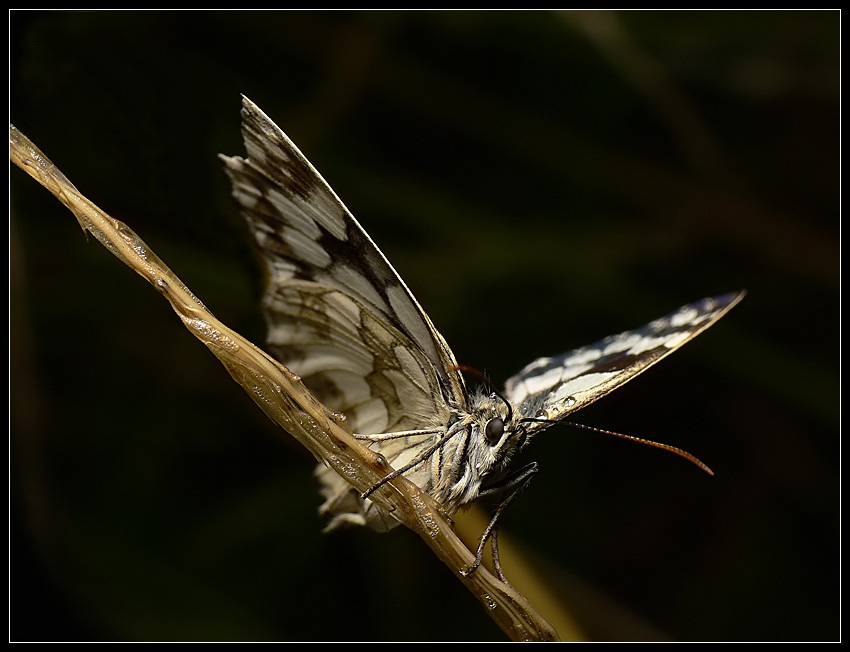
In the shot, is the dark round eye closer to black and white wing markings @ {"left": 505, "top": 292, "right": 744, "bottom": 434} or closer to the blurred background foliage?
black and white wing markings @ {"left": 505, "top": 292, "right": 744, "bottom": 434}

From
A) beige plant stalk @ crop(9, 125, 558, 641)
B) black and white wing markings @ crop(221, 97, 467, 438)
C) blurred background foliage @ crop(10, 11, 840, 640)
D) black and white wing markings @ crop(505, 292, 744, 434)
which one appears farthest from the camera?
blurred background foliage @ crop(10, 11, 840, 640)

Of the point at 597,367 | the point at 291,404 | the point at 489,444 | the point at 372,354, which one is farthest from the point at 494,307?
the point at 291,404

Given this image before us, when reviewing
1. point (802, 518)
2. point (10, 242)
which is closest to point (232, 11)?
point (10, 242)

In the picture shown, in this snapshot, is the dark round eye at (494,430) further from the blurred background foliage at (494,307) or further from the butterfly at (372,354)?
the blurred background foliage at (494,307)

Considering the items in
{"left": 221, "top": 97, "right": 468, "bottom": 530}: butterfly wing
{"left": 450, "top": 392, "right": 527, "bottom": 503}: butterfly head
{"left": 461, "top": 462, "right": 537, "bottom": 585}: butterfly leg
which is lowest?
{"left": 461, "top": 462, "right": 537, "bottom": 585}: butterfly leg

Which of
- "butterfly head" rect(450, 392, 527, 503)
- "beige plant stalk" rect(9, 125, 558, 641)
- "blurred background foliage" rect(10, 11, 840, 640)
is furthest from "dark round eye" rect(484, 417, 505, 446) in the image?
"blurred background foliage" rect(10, 11, 840, 640)

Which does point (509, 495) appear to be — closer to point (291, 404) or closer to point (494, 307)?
point (291, 404)

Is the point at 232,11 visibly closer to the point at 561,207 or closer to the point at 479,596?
the point at 561,207
